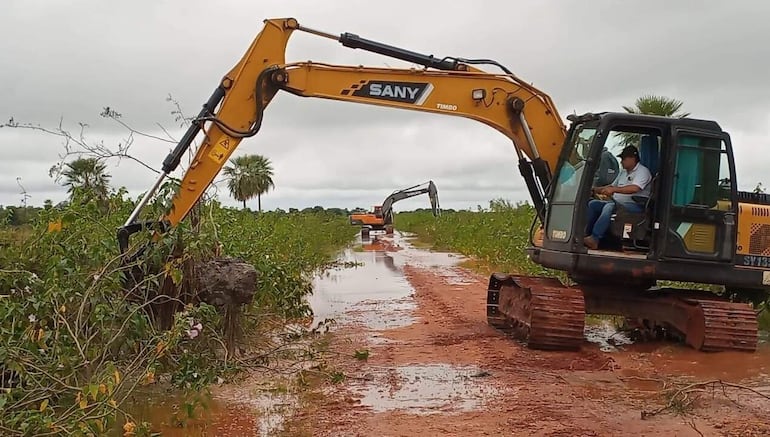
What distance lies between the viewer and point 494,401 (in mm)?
7020

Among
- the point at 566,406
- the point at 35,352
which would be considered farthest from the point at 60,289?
the point at 566,406

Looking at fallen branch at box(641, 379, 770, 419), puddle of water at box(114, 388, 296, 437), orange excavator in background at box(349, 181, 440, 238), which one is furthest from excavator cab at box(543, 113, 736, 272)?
orange excavator in background at box(349, 181, 440, 238)

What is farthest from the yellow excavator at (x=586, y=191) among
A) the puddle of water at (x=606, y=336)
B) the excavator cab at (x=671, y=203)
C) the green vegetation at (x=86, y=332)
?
the green vegetation at (x=86, y=332)

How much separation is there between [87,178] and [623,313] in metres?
6.44

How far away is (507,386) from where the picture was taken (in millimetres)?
7598

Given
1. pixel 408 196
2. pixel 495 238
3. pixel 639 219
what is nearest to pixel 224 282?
pixel 639 219

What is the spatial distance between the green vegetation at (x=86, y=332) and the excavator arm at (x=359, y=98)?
0.72 metres

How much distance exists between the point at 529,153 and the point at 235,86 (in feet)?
12.7

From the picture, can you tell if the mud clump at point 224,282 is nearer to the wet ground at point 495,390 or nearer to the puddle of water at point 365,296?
the wet ground at point 495,390

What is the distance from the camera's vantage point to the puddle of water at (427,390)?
6.89m

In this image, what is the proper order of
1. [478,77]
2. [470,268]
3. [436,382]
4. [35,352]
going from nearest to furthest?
[35,352]
[436,382]
[478,77]
[470,268]

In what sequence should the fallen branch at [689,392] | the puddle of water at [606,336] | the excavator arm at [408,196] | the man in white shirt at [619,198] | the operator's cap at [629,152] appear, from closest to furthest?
the fallen branch at [689,392]
the man in white shirt at [619,198]
the operator's cap at [629,152]
the puddle of water at [606,336]
the excavator arm at [408,196]

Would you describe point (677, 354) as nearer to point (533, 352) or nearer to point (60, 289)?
point (533, 352)

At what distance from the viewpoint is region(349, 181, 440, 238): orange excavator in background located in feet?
136
